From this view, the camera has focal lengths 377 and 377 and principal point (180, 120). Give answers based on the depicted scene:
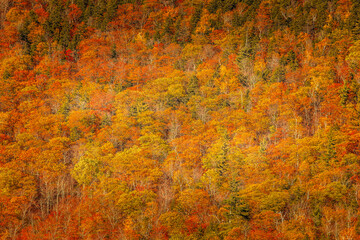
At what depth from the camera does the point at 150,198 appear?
46125mm

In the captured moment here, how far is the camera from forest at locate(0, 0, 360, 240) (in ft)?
136

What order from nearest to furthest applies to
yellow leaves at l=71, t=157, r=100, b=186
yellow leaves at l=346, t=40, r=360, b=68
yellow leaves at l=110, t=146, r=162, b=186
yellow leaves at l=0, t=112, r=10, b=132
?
yellow leaves at l=110, t=146, r=162, b=186 < yellow leaves at l=71, t=157, r=100, b=186 < yellow leaves at l=346, t=40, r=360, b=68 < yellow leaves at l=0, t=112, r=10, b=132

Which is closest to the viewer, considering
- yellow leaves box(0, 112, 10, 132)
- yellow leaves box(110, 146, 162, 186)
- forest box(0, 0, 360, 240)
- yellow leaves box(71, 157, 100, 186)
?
forest box(0, 0, 360, 240)

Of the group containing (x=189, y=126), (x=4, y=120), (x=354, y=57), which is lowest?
(x=189, y=126)

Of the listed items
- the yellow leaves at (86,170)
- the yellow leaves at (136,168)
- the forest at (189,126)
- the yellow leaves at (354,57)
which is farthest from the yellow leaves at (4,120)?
the yellow leaves at (354,57)

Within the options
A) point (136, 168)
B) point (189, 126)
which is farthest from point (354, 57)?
point (136, 168)

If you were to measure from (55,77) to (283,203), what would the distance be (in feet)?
178

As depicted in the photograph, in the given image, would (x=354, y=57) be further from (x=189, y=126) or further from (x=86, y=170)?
(x=86, y=170)

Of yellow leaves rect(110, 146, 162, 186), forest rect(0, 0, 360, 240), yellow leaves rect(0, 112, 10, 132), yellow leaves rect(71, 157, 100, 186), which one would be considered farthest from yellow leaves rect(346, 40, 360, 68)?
yellow leaves rect(0, 112, 10, 132)

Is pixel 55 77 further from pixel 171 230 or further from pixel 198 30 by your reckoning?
pixel 171 230

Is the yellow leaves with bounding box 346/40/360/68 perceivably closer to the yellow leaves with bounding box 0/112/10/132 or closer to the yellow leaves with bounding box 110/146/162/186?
the yellow leaves with bounding box 110/146/162/186

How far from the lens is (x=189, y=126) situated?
59219mm

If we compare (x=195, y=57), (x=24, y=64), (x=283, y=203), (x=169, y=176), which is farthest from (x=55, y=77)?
(x=283, y=203)

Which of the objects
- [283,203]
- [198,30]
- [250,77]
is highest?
[198,30]
